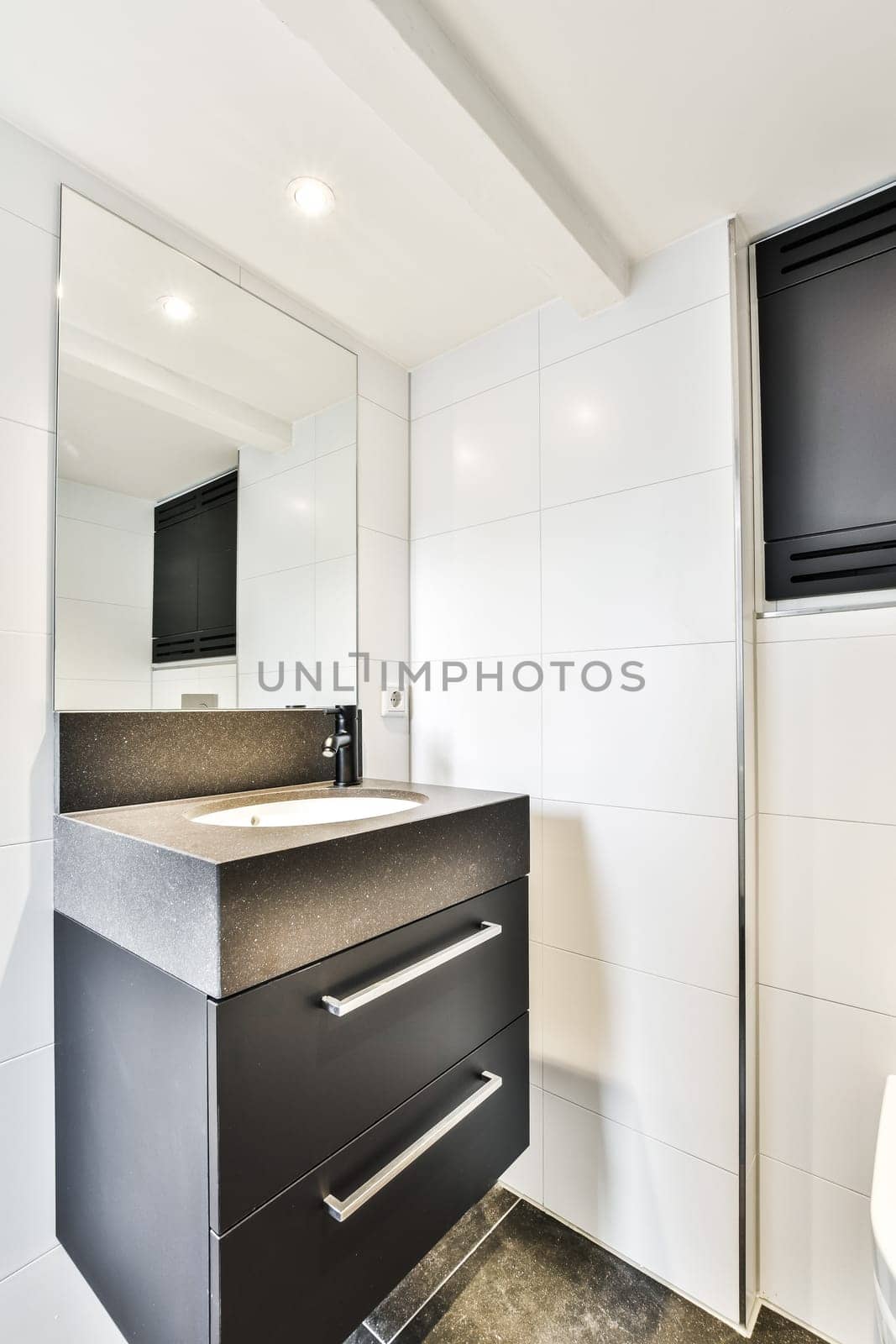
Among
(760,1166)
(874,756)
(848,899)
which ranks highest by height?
(874,756)

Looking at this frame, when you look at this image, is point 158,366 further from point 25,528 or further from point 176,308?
point 25,528

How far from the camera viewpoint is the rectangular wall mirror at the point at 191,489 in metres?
1.17

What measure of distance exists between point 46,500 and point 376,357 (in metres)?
1.01

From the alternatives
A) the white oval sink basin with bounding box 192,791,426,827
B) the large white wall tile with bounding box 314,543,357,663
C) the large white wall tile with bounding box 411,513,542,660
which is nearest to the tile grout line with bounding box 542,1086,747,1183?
the white oval sink basin with bounding box 192,791,426,827

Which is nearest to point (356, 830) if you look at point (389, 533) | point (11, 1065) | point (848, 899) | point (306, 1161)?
point (306, 1161)

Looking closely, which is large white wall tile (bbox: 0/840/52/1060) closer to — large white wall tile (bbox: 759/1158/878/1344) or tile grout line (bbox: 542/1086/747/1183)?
tile grout line (bbox: 542/1086/747/1183)

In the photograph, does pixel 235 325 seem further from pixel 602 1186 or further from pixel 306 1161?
pixel 602 1186

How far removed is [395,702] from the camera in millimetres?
1788

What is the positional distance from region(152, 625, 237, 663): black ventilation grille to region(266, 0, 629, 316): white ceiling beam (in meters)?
0.94

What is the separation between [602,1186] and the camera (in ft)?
4.74

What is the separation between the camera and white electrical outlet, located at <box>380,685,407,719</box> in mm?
1768

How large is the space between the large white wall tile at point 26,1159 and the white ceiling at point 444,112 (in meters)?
1.54

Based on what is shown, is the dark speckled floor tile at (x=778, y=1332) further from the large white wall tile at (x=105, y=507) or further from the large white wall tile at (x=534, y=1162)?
the large white wall tile at (x=105, y=507)

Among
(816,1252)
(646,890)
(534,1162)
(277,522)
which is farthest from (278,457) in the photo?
(816,1252)
